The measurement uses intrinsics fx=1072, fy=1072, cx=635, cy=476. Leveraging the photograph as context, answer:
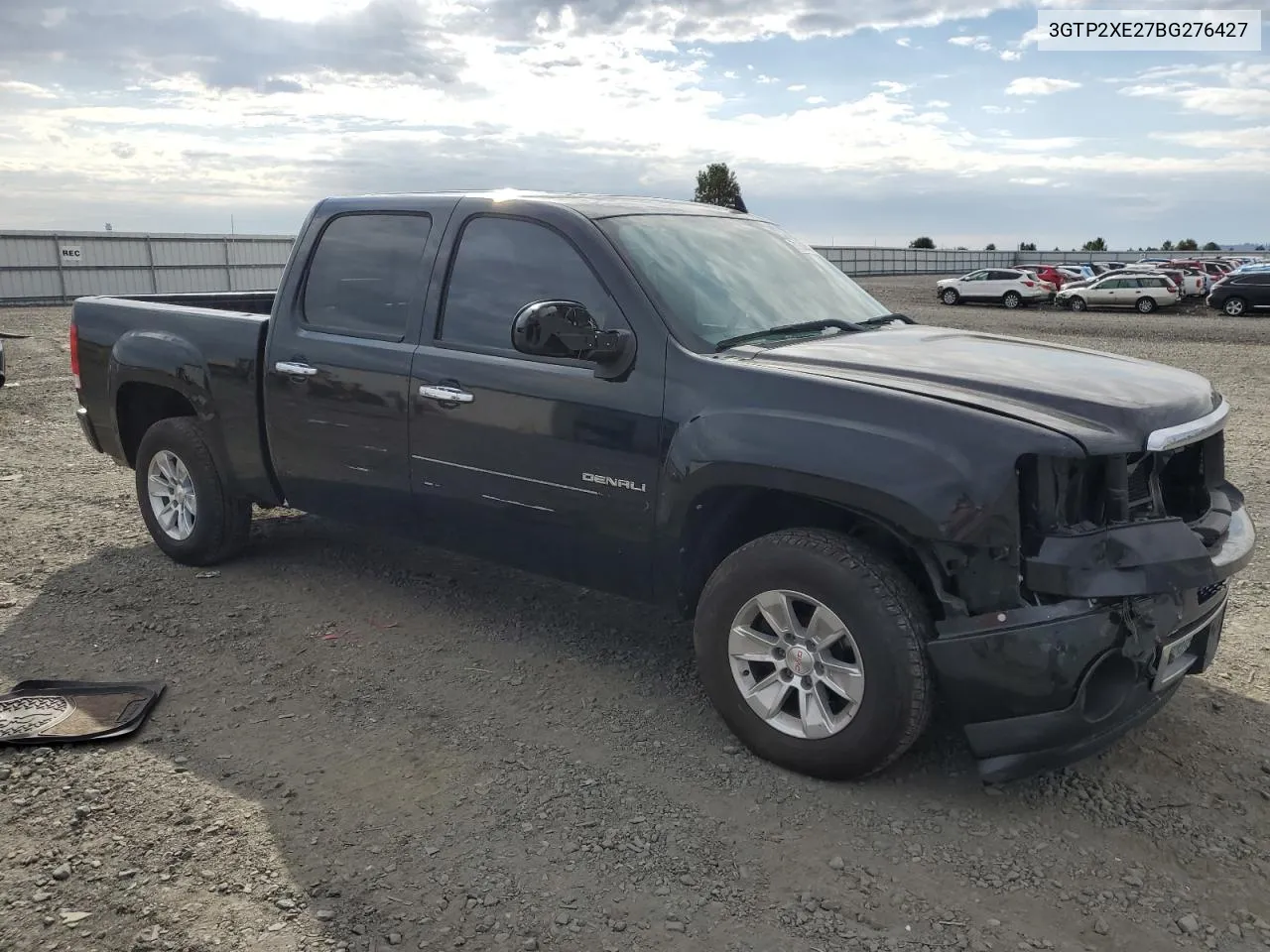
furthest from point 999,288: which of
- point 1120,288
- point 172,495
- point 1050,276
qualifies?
point 172,495

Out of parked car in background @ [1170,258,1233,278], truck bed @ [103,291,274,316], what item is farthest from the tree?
truck bed @ [103,291,274,316]

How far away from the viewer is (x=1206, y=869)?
3168 mm

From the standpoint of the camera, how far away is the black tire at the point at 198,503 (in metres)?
5.68

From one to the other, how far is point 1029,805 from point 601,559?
1.75 m

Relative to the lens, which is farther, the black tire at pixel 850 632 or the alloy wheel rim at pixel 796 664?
the alloy wheel rim at pixel 796 664

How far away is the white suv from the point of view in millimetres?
35656

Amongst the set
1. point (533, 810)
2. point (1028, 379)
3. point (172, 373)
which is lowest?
point (533, 810)

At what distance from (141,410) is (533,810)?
395 centimetres

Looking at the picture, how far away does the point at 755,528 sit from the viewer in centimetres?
398

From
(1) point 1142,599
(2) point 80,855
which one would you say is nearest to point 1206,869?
(1) point 1142,599

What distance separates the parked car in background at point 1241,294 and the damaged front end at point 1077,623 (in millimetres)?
30475

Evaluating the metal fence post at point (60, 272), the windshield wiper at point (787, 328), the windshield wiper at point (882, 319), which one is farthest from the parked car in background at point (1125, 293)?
the windshield wiper at point (787, 328)

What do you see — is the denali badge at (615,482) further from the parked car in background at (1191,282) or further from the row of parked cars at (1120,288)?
the parked car in background at (1191,282)

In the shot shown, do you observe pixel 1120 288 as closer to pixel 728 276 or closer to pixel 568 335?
pixel 728 276
